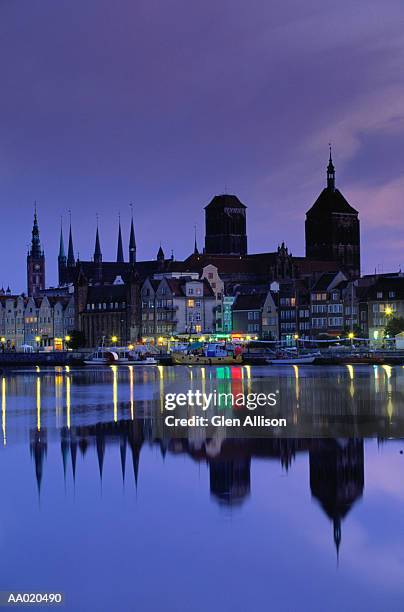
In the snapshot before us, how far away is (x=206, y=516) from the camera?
26562 millimetres

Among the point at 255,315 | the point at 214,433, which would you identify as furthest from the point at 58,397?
the point at 255,315

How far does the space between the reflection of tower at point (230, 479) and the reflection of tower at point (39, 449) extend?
4549 millimetres

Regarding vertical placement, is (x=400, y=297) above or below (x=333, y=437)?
above

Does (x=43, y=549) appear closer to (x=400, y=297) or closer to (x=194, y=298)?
(x=400, y=297)

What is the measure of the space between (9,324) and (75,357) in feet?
162

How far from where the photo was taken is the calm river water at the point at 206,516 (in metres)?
21.4

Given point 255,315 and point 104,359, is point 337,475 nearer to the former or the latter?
point 104,359

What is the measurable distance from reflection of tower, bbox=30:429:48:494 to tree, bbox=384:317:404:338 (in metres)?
86.8

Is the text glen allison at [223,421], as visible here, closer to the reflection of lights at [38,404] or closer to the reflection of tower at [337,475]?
the reflection of lights at [38,404]

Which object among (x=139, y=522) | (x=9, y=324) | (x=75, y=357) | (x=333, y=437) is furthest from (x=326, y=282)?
(x=139, y=522)

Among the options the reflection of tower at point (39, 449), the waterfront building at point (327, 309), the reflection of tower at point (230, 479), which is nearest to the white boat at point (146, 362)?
the waterfront building at point (327, 309)

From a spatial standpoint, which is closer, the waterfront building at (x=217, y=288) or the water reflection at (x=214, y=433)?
the water reflection at (x=214, y=433)

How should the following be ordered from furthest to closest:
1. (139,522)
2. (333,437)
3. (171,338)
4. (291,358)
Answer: (171,338), (291,358), (333,437), (139,522)

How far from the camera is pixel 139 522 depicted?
26.4 metres
